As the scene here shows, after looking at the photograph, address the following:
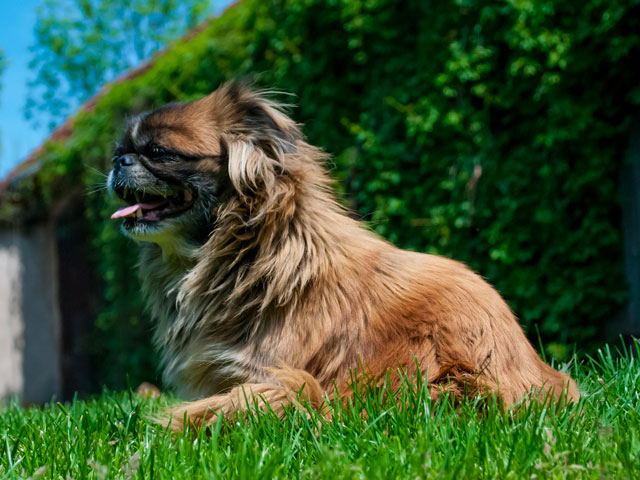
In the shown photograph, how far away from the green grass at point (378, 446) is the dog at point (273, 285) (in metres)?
0.17

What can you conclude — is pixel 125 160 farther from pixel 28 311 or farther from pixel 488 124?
pixel 28 311

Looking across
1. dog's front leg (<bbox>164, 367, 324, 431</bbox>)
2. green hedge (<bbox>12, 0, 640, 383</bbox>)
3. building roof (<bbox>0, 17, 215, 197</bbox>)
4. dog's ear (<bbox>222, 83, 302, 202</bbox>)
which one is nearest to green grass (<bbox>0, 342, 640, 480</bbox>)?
dog's front leg (<bbox>164, 367, 324, 431</bbox>)

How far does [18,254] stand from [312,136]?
8344 mm

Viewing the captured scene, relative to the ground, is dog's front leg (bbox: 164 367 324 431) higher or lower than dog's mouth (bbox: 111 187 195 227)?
lower

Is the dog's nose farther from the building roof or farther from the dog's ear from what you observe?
the building roof

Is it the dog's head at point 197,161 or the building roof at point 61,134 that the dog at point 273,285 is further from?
the building roof at point 61,134

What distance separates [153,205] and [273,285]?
89cm

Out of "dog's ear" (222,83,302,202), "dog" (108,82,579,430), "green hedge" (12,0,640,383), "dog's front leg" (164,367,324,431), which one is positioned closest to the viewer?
"dog's front leg" (164,367,324,431)

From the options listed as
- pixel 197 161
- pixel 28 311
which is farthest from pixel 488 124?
pixel 28 311

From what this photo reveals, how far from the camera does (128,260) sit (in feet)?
31.0

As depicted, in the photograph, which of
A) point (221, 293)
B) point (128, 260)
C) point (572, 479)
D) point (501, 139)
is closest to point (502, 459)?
point (572, 479)

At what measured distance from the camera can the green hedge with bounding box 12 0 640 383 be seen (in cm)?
467

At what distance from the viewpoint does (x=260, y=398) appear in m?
2.55

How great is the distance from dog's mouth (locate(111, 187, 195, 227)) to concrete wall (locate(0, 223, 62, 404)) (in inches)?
377
